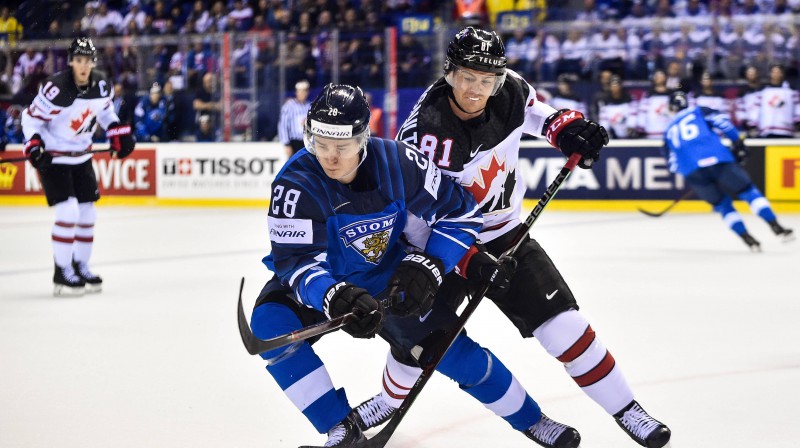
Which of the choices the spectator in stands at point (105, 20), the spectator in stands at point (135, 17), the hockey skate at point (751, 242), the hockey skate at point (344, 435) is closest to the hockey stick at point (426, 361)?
the hockey skate at point (344, 435)

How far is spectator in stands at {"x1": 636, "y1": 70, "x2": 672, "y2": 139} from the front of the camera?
10.6 metres

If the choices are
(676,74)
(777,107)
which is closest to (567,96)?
(676,74)

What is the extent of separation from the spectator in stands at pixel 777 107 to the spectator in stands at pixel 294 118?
14.2 ft

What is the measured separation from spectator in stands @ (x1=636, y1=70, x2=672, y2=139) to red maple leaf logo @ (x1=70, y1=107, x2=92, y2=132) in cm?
618

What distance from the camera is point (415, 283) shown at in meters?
2.48

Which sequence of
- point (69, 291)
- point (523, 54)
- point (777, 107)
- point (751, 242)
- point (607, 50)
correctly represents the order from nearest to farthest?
point (69, 291)
point (751, 242)
point (777, 107)
point (607, 50)
point (523, 54)

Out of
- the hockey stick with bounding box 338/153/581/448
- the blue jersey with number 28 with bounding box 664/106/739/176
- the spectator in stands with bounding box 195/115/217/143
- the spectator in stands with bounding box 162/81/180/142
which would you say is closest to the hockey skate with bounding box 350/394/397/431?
the hockey stick with bounding box 338/153/581/448

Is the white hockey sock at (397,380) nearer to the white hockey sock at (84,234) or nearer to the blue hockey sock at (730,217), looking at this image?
the white hockey sock at (84,234)

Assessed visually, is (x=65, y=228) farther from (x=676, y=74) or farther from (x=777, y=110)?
(x=777, y=110)

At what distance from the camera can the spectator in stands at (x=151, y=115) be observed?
12047 millimetres

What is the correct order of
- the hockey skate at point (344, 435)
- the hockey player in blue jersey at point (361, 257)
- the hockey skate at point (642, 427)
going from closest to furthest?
the hockey player in blue jersey at point (361, 257), the hockey skate at point (344, 435), the hockey skate at point (642, 427)

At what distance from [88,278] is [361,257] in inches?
149

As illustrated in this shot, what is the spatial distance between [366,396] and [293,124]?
762 centimetres

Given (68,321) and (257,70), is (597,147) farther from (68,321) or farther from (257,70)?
(257,70)
